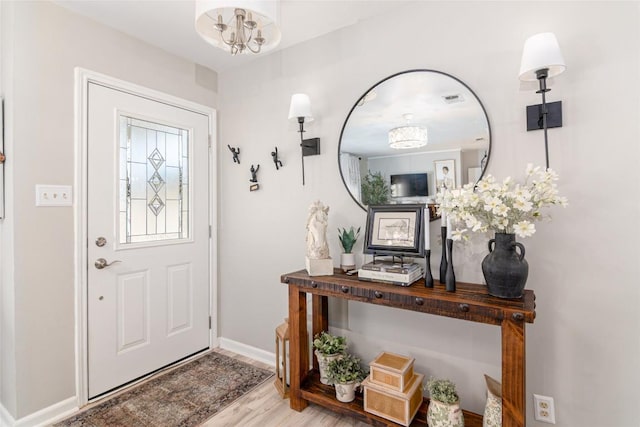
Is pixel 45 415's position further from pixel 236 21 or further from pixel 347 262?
pixel 236 21

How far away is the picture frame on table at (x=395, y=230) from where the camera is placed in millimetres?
1788

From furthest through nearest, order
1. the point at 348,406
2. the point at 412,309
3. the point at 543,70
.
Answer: the point at 348,406, the point at 412,309, the point at 543,70

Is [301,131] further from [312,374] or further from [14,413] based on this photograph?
[14,413]

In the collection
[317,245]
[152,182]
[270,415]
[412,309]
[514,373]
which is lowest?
[270,415]

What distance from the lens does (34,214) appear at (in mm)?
1859

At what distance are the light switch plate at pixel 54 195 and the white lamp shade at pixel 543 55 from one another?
2576 millimetres

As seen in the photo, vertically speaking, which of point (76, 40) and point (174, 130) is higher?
point (76, 40)

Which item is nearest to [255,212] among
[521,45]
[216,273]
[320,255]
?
[216,273]

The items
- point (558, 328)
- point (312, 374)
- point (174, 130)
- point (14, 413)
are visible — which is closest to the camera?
point (558, 328)

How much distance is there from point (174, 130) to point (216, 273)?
126cm

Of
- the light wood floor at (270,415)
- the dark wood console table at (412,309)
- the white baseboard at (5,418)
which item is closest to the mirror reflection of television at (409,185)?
the dark wood console table at (412,309)

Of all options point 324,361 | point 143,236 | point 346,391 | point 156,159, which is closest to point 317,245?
point 324,361

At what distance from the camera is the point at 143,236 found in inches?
94.0

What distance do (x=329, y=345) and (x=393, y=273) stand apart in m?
0.67
